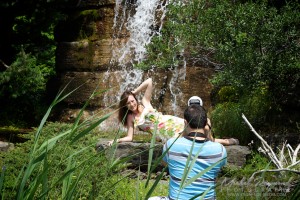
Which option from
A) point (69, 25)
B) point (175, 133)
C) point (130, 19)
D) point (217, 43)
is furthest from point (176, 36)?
point (69, 25)

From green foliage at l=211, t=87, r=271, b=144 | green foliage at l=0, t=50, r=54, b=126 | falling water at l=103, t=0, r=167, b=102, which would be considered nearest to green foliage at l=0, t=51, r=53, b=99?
green foliage at l=0, t=50, r=54, b=126

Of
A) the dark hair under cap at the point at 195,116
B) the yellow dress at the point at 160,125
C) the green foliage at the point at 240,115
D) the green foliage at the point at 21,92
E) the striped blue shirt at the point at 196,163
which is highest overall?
the dark hair under cap at the point at 195,116

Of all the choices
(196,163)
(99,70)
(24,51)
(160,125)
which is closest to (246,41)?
(160,125)

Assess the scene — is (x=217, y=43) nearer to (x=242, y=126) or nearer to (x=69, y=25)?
(x=242, y=126)

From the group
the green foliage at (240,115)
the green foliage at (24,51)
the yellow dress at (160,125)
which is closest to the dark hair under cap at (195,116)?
the yellow dress at (160,125)

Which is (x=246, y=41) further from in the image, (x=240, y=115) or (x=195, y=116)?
(x=195, y=116)

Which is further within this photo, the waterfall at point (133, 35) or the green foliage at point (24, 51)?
the green foliage at point (24, 51)

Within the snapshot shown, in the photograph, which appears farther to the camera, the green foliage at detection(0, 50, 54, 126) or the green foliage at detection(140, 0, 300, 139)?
the green foliage at detection(0, 50, 54, 126)

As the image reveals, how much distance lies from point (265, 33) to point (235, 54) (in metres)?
0.52

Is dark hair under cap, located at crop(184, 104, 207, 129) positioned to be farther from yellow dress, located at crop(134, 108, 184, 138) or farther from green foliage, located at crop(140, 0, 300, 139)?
green foliage, located at crop(140, 0, 300, 139)

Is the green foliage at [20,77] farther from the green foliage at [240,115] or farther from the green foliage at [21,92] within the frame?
the green foliage at [240,115]

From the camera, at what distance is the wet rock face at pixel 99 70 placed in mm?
12562

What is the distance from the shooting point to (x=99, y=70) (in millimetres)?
14031

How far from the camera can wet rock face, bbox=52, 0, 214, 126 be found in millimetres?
12562
